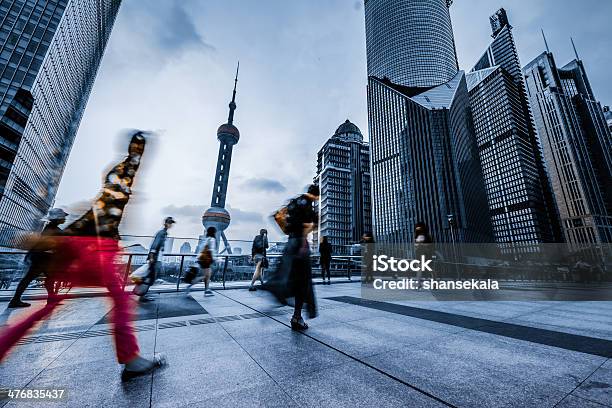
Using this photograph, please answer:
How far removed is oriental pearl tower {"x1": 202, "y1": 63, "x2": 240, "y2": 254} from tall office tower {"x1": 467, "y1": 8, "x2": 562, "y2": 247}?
111 metres

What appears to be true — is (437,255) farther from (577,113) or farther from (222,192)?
(577,113)

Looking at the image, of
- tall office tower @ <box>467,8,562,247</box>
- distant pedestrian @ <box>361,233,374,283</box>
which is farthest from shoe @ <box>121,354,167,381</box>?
tall office tower @ <box>467,8,562,247</box>

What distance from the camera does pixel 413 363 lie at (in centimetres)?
207

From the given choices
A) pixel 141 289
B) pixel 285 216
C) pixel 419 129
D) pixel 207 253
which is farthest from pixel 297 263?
pixel 419 129

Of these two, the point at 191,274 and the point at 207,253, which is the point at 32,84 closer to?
the point at 191,274

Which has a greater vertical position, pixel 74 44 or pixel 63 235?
pixel 74 44

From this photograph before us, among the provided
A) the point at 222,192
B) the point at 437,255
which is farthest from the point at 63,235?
the point at 222,192

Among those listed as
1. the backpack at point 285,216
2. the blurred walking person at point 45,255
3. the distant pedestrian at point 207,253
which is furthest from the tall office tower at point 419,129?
the blurred walking person at point 45,255

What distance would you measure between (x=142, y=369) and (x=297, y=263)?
1.90m

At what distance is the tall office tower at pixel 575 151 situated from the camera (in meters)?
90.6

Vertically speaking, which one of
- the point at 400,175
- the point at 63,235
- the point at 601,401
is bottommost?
the point at 601,401

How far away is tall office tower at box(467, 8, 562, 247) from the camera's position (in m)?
102

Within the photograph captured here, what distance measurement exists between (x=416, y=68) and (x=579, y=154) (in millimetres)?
67473

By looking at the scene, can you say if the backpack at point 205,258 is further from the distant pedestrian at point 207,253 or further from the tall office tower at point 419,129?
the tall office tower at point 419,129
